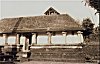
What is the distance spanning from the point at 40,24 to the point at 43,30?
7.05ft

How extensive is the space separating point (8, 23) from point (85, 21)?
14039 millimetres

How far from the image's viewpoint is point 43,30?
1137 inches

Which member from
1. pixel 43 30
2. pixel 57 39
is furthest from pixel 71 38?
pixel 43 30

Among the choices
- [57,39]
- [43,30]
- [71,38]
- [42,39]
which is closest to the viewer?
[71,38]

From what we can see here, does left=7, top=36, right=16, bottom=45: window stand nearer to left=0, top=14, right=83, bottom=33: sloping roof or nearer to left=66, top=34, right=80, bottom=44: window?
left=0, top=14, right=83, bottom=33: sloping roof

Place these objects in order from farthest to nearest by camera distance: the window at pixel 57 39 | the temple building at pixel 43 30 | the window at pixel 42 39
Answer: the window at pixel 42 39 < the window at pixel 57 39 < the temple building at pixel 43 30

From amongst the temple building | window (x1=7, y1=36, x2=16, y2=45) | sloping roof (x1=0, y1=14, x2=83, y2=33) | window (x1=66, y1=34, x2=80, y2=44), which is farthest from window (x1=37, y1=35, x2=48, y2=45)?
window (x1=7, y1=36, x2=16, y2=45)

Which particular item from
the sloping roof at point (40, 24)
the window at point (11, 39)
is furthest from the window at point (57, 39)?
the window at point (11, 39)

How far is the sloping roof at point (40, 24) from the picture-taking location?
28703mm

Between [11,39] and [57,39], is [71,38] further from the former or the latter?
[11,39]

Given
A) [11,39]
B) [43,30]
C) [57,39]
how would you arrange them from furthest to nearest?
[11,39] → [43,30] → [57,39]

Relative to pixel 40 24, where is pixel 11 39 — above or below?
below

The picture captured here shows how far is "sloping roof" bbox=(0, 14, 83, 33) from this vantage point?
2870 cm

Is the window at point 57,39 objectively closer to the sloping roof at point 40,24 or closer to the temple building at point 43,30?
the temple building at point 43,30
